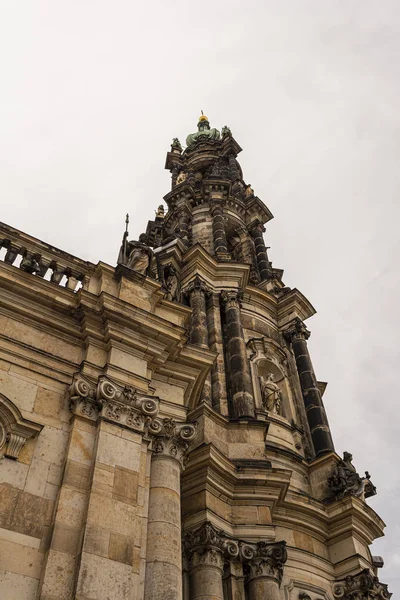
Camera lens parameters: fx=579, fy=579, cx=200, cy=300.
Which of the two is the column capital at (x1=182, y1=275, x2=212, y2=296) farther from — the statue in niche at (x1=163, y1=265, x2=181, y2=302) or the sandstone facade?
the statue in niche at (x1=163, y1=265, x2=181, y2=302)

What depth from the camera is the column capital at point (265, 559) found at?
11.9 m

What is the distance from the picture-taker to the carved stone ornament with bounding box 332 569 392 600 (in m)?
13.5

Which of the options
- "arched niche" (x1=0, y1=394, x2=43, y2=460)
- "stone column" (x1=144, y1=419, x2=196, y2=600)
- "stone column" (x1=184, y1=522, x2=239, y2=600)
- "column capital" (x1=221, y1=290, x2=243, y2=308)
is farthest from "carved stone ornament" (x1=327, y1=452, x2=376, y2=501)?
"arched niche" (x1=0, y1=394, x2=43, y2=460)

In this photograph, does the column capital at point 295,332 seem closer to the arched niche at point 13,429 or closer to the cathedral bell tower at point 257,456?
the cathedral bell tower at point 257,456

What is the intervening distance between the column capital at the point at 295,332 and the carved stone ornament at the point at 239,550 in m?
9.60

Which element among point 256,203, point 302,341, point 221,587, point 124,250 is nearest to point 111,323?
point 124,250

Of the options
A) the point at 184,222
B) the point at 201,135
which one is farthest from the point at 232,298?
the point at 201,135

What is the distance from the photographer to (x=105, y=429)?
866cm

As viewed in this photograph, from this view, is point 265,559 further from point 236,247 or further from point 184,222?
point 236,247

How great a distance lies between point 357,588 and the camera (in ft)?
44.3

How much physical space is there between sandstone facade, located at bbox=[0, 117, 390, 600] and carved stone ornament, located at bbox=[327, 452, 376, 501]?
6 cm

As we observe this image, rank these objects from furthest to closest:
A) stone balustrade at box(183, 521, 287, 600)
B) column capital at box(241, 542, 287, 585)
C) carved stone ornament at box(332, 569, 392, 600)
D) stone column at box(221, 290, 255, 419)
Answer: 1. stone column at box(221, 290, 255, 419)
2. carved stone ornament at box(332, 569, 392, 600)
3. column capital at box(241, 542, 287, 585)
4. stone balustrade at box(183, 521, 287, 600)

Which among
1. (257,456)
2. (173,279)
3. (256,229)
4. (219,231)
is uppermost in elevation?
(256,229)

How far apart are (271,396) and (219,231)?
30.5ft
